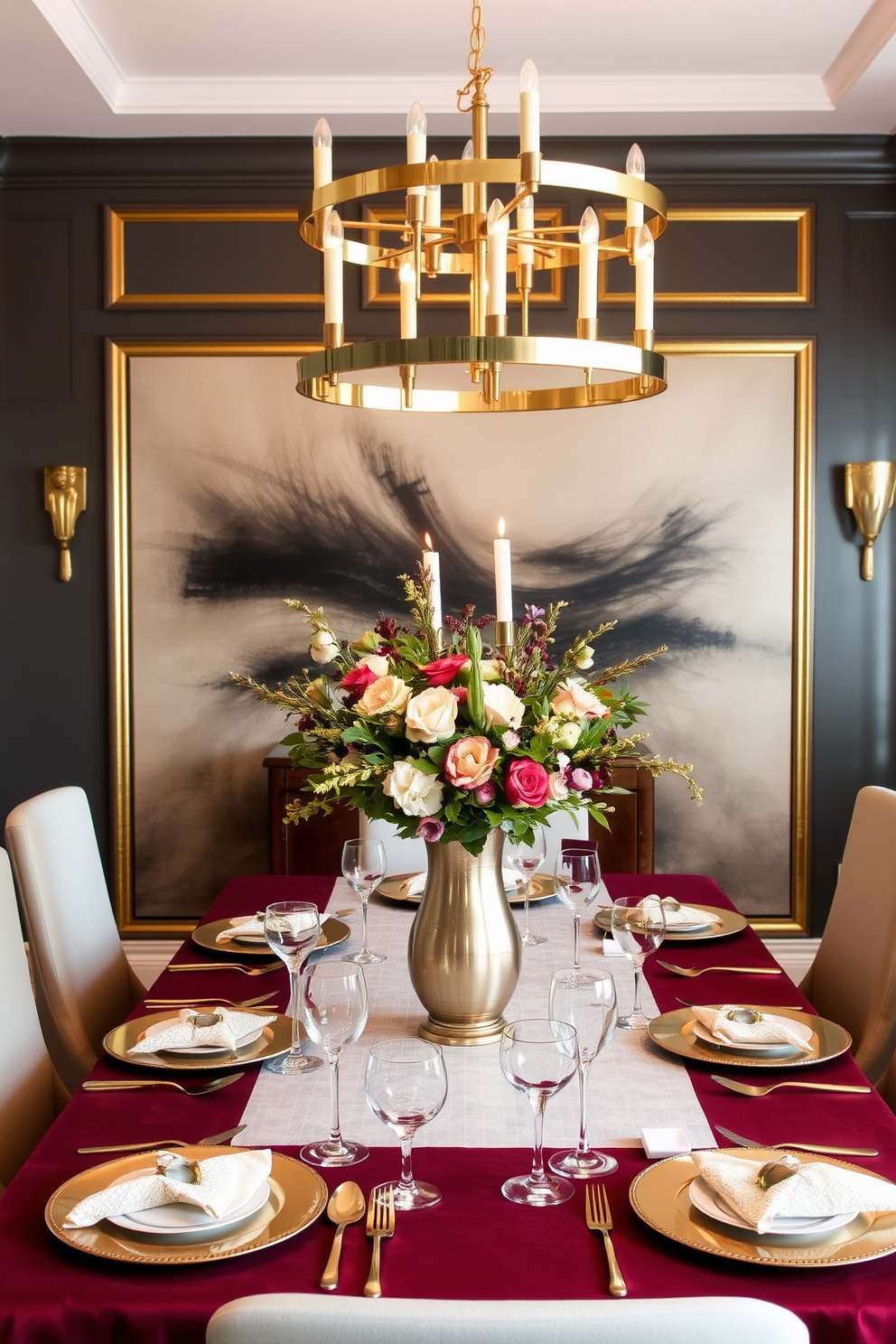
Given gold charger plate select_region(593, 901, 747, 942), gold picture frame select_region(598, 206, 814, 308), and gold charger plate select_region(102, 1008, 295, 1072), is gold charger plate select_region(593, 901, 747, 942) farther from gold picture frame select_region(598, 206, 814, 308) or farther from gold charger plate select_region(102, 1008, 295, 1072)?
gold picture frame select_region(598, 206, 814, 308)

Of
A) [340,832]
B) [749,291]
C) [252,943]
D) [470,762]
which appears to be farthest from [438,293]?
[470,762]

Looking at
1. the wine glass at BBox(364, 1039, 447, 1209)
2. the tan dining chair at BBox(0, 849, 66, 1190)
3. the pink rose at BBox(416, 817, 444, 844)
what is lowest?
the tan dining chair at BBox(0, 849, 66, 1190)

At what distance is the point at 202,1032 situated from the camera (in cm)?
175

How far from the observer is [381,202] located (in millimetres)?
4113

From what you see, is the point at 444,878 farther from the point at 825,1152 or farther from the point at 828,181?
the point at 828,181

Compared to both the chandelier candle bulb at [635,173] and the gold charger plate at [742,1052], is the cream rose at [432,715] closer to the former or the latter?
the gold charger plate at [742,1052]

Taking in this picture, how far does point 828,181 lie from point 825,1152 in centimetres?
358

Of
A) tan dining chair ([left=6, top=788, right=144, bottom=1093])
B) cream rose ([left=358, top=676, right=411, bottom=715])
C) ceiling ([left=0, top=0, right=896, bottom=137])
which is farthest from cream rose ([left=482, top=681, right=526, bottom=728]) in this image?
ceiling ([left=0, top=0, right=896, bottom=137])

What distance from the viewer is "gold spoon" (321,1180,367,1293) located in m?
1.19

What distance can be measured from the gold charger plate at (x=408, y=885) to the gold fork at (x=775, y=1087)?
87cm

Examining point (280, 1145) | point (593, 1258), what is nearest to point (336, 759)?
point (280, 1145)

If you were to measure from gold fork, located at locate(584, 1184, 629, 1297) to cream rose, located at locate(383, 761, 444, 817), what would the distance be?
20.5 inches

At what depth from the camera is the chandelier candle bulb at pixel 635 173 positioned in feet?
6.25

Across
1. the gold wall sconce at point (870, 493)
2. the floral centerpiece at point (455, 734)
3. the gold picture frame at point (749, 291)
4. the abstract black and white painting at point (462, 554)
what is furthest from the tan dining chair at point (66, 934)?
the gold wall sconce at point (870, 493)
